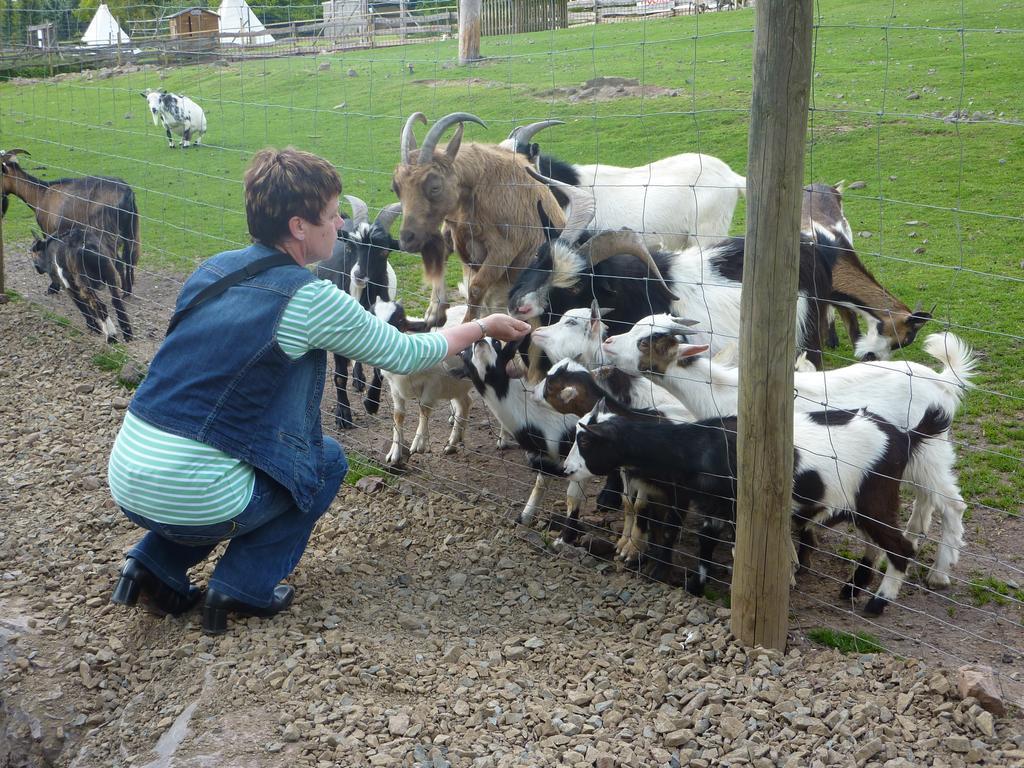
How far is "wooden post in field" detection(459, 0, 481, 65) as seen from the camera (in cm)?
1991

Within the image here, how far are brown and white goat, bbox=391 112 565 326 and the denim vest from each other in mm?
2010

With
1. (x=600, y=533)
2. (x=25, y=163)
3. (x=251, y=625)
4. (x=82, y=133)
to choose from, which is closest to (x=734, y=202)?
(x=600, y=533)

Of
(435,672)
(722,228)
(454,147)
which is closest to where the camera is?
(435,672)

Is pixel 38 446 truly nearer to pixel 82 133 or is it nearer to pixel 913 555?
pixel 913 555

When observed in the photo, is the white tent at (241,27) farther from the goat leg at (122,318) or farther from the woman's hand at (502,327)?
the woman's hand at (502,327)

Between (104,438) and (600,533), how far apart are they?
3.08m

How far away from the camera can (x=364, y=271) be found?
6309 millimetres

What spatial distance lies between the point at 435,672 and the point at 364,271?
11.4ft

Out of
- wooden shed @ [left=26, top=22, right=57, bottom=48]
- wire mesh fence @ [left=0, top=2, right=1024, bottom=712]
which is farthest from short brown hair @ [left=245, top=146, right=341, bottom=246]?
wooden shed @ [left=26, top=22, right=57, bottom=48]

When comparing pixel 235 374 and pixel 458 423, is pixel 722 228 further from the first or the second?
pixel 235 374

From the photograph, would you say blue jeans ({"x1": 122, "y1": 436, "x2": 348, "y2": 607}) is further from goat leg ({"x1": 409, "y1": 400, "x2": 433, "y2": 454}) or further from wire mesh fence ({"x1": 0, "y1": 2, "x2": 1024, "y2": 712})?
goat leg ({"x1": 409, "y1": 400, "x2": 433, "y2": 454})

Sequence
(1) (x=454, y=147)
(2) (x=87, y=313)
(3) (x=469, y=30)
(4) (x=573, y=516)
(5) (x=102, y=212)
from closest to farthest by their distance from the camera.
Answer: (4) (x=573, y=516), (1) (x=454, y=147), (2) (x=87, y=313), (5) (x=102, y=212), (3) (x=469, y=30)

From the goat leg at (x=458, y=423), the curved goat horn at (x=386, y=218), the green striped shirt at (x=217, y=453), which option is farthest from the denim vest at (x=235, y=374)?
the curved goat horn at (x=386, y=218)

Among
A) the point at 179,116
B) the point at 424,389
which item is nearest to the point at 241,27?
the point at 424,389
